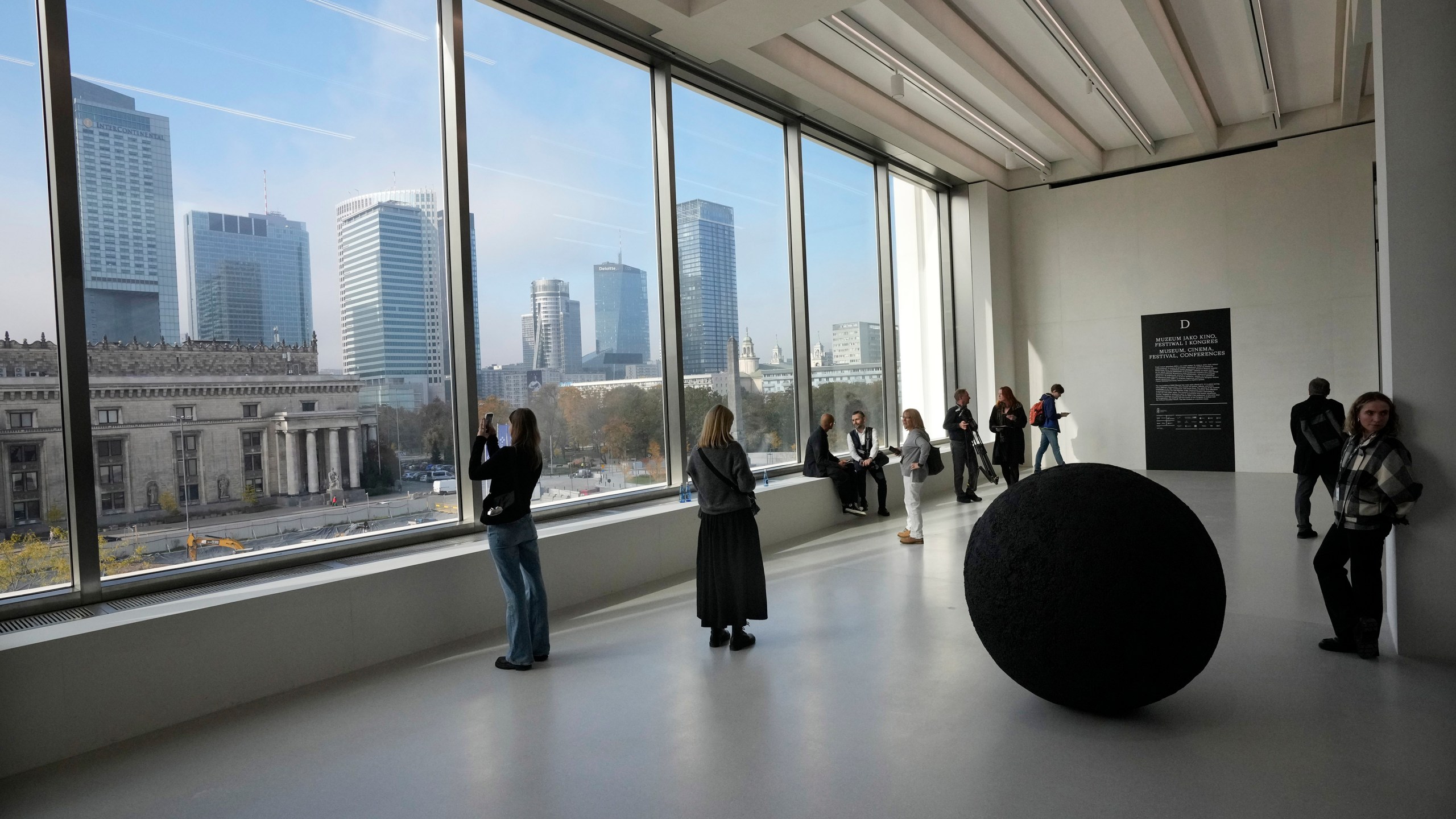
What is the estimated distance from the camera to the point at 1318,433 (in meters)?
7.28

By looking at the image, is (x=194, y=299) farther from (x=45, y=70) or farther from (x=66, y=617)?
(x=66, y=617)

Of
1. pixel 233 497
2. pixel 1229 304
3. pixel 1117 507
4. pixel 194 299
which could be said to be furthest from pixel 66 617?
pixel 1229 304

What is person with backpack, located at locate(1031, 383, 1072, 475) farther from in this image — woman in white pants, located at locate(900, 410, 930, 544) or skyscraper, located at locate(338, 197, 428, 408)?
skyscraper, located at locate(338, 197, 428, 408)

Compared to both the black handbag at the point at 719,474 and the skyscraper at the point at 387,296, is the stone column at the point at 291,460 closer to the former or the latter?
→ the skyscraper at the point at 387,296

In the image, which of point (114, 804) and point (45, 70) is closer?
point (114, 804)

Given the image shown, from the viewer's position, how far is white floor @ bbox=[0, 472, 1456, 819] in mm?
3299

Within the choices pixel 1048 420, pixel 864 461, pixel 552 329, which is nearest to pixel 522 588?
pixel 552 329

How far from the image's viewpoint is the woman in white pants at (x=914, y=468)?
8.29m

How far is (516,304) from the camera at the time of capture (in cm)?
712

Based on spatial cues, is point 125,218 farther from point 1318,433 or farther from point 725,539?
point 1318,433

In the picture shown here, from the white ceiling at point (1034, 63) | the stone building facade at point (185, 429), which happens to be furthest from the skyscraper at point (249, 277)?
the white ceiling at point (1034, 63)

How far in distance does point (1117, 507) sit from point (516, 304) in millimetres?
5184

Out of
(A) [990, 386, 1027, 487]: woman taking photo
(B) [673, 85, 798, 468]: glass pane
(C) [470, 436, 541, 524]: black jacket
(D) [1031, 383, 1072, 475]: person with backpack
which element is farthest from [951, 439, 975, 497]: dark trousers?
(C) [470, 436, 541, 524]: black jacket

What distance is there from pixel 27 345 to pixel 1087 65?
1066 cm
